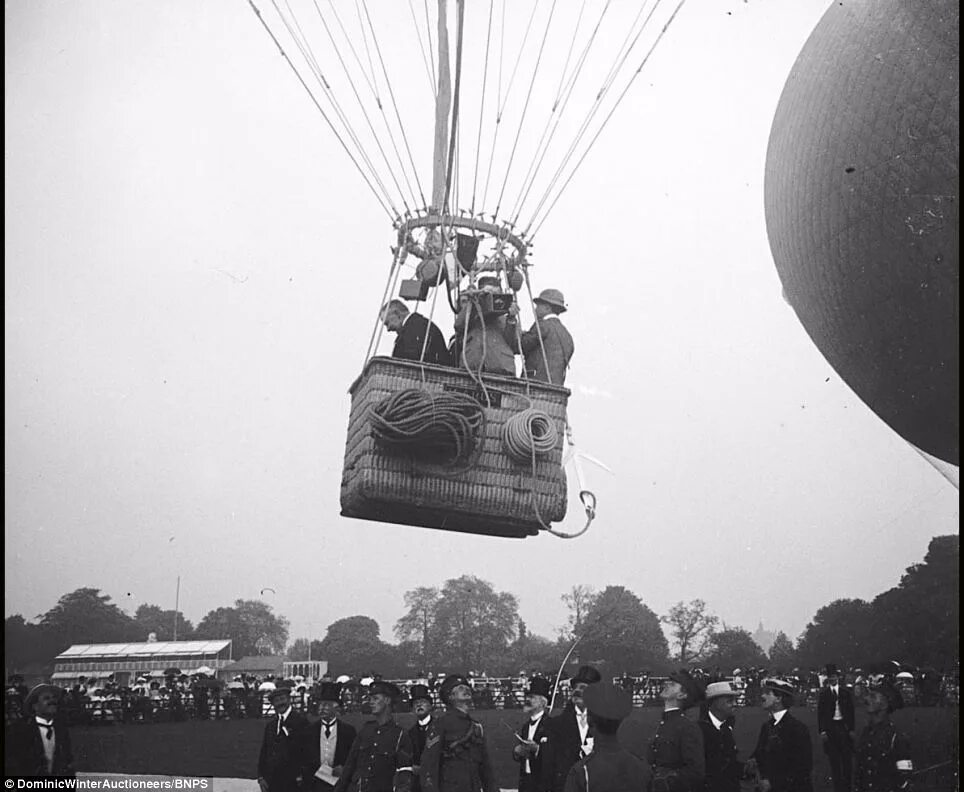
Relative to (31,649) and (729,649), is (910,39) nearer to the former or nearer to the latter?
(31,649)

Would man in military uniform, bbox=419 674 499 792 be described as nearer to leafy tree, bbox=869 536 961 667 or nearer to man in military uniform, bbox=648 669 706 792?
man in military uniform, bbox=648 669 706 792

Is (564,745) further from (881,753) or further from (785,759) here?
(881,753)

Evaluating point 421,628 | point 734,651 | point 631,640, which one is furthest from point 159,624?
point 734,651

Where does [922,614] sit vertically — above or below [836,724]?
above

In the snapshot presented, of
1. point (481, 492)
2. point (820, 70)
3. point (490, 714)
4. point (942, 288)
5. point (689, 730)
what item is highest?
point (820, 70)

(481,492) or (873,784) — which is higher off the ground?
(481,492)

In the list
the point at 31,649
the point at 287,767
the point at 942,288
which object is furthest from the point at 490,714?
the point at 942,288

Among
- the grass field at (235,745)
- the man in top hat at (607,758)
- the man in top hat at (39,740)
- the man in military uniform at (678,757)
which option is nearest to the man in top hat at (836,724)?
the grass field at (235,745)
